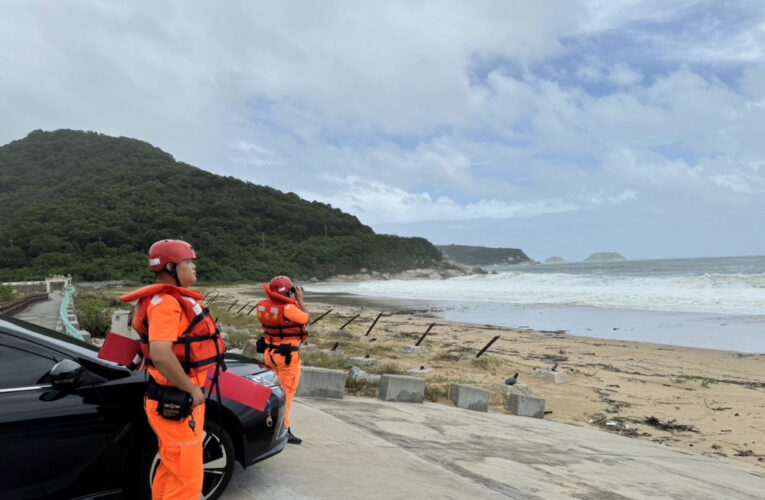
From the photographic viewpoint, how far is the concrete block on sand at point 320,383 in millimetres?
7027

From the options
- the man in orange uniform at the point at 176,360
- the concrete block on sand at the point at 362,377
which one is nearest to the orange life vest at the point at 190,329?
the man in orange uniform at the point at 176,360

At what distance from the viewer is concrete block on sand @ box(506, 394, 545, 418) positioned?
26.5 feet

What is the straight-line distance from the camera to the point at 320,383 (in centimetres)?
711

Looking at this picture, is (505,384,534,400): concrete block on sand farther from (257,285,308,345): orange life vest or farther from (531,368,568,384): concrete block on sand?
(257,285,308,345): orange life vest

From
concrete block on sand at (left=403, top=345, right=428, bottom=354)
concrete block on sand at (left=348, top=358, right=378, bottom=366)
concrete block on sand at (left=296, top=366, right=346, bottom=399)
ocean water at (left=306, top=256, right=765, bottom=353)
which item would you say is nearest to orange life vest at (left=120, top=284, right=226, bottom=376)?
concrete block on sand at (left=296, top=366, right=346, bottom=399)

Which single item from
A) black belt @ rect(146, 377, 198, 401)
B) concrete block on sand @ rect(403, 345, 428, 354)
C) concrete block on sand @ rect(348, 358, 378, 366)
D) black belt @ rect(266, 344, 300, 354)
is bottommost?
concrete block on sand @ rect(403, 345, 428, 354)

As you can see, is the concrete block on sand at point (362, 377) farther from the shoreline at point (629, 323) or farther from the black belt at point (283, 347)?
the shoreline at point (629, 323)

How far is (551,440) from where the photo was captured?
637 cm

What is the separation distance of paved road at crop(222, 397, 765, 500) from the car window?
4.37 feet

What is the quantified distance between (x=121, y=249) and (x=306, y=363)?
62835 mm

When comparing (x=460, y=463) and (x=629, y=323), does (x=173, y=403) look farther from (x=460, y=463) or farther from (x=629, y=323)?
(x=629, y=323)

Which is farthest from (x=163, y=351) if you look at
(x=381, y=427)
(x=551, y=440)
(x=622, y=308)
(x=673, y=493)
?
(x=622, y=308)

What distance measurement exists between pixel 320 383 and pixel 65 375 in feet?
14.9

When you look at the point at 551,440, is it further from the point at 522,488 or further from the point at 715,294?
the point at 715,294
